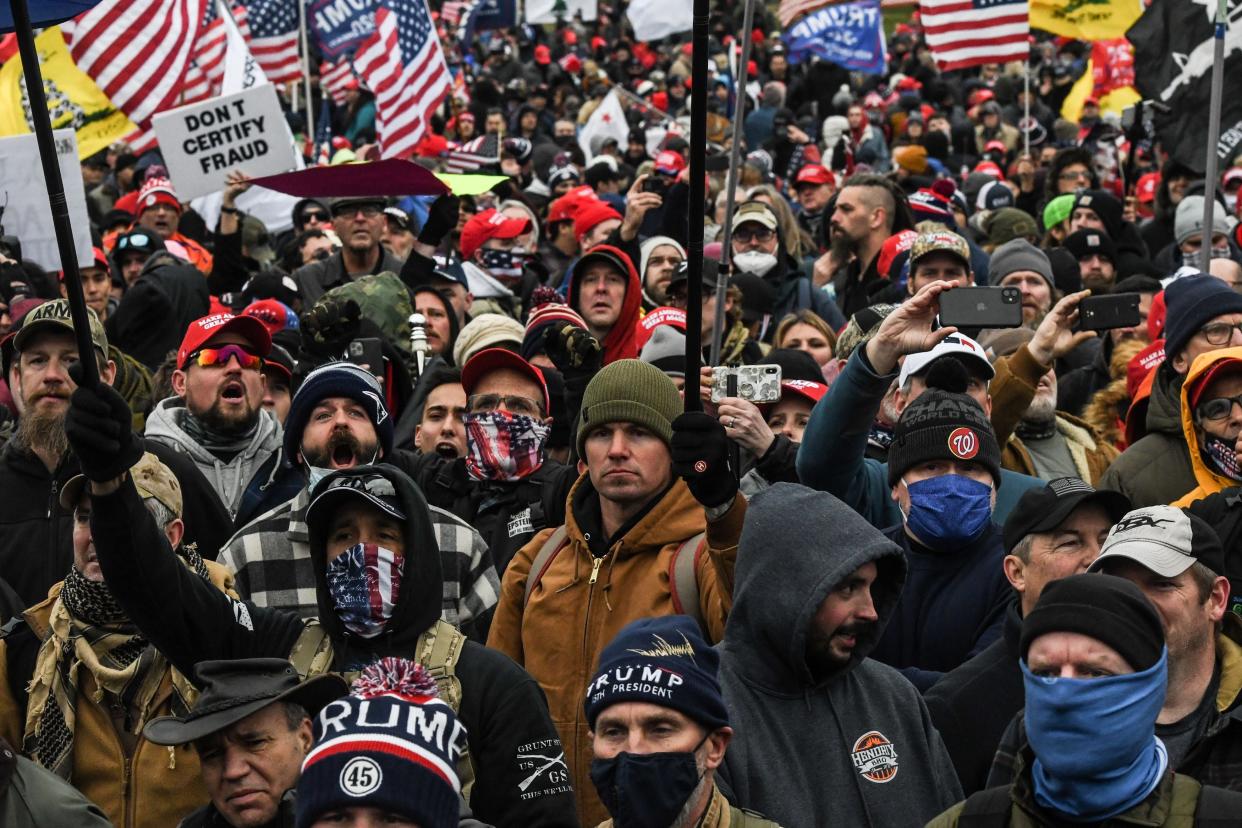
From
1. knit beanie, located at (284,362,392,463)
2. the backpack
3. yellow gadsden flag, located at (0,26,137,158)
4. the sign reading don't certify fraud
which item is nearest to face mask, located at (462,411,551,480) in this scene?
knit beanie, located at (284,362,392,463)

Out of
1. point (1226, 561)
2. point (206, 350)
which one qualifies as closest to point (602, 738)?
point (1226, 561)

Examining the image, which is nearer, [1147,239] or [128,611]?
[128,611]

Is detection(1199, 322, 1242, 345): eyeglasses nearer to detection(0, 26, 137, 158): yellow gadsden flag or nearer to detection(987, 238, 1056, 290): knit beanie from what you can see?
detection(987, 238, 1056, 290): knit beanie

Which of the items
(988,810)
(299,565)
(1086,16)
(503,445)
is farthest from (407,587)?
(1086,16)

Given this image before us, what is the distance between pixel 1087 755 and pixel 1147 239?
421 inches

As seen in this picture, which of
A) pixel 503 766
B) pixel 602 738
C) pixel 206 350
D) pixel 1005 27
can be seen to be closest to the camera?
pixel 602 738

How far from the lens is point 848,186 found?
33.7 ft

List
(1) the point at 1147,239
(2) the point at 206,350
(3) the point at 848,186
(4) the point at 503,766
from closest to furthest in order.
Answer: (4) the point at 503,766 → (2) the point at 206,350 → (3) the point at 848,186 → (1) the point at 1147,239

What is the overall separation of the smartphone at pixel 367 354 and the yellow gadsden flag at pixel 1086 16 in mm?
8336

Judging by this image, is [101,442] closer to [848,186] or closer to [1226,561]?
[1226,561]

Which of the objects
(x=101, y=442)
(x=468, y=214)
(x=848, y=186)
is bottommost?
(x=468, y=214)

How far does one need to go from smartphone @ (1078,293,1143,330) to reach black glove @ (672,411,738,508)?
→ 244 centimetres

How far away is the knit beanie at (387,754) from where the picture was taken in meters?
3.91

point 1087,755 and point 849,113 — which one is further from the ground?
point 1087,755
